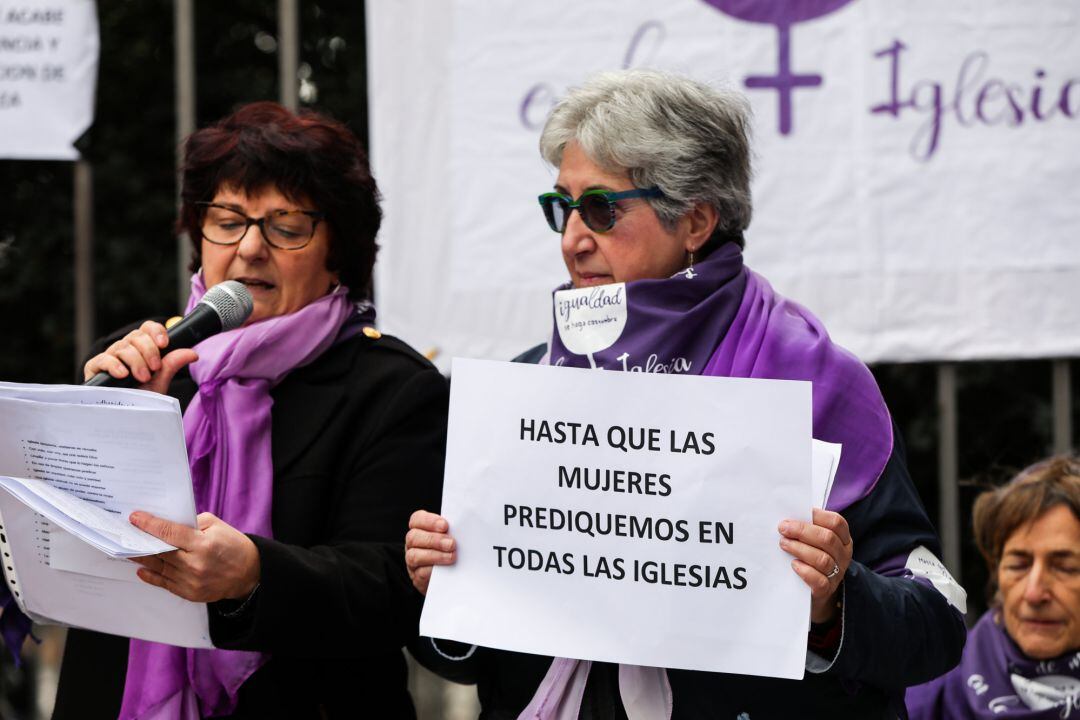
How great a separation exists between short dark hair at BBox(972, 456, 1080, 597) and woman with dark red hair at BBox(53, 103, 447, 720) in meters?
1.51

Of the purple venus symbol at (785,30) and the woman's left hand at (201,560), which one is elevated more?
the purple venus symbol at (785,30)

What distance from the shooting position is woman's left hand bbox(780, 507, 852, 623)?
70.7 inches

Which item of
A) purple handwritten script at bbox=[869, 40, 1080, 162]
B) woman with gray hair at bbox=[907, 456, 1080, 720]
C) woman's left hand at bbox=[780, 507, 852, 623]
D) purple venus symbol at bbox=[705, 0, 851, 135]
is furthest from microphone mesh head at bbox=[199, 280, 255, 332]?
purple handwritten script at bbox=[869, 40, 1080, 162]

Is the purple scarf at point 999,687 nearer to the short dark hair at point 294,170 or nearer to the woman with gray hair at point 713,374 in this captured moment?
the woman with gray hair at point 713,374

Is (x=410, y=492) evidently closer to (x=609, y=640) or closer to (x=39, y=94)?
(x=609, y=640)

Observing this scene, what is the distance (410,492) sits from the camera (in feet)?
7.70

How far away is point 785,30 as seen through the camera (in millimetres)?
3838

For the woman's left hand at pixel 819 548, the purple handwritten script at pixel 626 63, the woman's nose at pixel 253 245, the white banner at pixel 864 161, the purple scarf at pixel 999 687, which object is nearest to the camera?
the woman's left hand at pixel 819 548

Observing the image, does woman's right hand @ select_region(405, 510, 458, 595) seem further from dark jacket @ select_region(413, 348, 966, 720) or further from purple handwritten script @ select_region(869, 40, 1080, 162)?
purple handwritten script @ select_region(869, 40, 1080, 162)

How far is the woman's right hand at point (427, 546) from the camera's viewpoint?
6.48 feet

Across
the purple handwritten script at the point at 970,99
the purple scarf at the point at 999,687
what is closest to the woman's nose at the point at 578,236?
the purple scarf at the point at 999,687

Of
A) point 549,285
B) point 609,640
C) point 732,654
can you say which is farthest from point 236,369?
point 549,285

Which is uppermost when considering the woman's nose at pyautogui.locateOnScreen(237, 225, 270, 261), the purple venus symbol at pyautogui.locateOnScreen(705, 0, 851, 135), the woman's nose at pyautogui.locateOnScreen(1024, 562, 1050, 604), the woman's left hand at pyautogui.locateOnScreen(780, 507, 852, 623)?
the purple venus symbol at pyautogui.locateOnScreen(705, 0, 851, 135)

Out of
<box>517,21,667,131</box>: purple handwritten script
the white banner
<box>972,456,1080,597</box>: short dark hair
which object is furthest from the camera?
<box>517,21,667,131</box>: purple handwritten script
